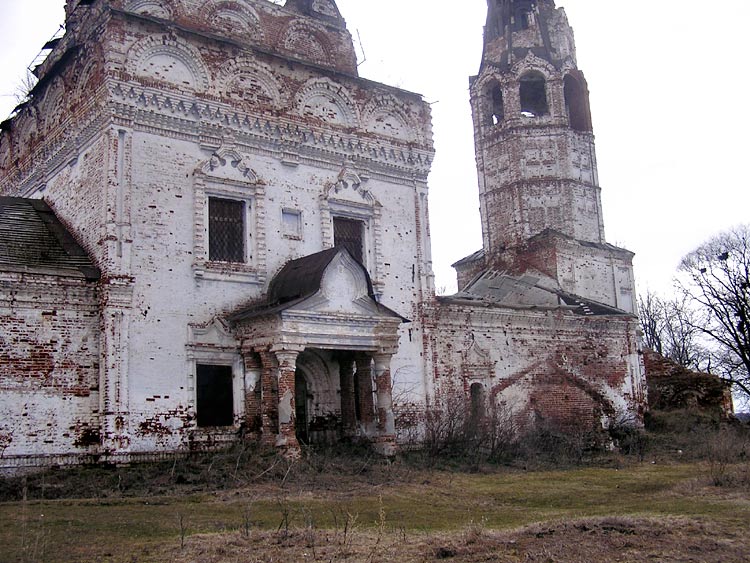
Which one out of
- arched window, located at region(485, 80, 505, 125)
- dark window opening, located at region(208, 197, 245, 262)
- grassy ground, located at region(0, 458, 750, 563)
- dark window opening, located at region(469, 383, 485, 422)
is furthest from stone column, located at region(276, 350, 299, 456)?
arched window, located at region(485, 80, 505, 125)

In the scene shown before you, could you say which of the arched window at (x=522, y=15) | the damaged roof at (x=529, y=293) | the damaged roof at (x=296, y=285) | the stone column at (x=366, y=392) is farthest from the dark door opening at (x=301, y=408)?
the arched window at (x=522, y=15)

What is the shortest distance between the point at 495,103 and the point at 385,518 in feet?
68.7

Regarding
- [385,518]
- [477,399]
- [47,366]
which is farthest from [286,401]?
[477,399]

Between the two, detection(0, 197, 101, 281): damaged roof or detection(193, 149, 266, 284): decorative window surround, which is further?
detection(193, 149, 266, 284): decorative window surround

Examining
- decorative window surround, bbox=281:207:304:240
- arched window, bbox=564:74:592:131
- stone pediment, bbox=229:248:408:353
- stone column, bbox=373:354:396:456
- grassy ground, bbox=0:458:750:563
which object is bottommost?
grassy ground, bbox=0:458:750:563

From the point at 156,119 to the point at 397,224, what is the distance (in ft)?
20.3

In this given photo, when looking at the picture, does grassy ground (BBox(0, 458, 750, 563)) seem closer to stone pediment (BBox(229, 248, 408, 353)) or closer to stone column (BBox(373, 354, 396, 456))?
stone column (BBox(373, 354, 396, 456))

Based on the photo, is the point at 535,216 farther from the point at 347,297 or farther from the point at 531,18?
the point at 347,297

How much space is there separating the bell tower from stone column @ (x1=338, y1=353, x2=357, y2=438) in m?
Result: 10.3

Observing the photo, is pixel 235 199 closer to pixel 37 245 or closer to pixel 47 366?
pixel 37 245

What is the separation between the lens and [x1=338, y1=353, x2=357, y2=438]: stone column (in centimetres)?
1750

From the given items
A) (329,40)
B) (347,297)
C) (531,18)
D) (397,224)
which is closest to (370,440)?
(347,297)

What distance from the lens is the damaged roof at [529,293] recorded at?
23.5 m

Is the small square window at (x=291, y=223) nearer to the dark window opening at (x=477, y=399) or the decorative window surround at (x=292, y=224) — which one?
the decorative window surround at (x=292, y=224)
